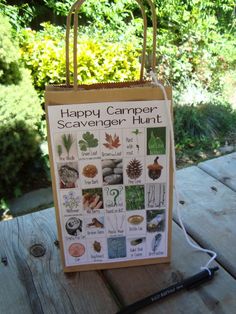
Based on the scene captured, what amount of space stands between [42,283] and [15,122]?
1.74m

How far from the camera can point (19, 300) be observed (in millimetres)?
793

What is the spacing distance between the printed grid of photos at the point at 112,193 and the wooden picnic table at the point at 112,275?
5 cm

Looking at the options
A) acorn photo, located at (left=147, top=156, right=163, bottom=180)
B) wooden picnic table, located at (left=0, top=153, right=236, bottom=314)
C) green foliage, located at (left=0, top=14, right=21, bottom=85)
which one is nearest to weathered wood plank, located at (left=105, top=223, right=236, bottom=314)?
wooden picnic table, located at (left=0, top=153, right=236, bottom=314)

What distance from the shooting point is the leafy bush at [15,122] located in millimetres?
2426

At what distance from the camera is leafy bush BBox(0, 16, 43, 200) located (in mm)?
2426

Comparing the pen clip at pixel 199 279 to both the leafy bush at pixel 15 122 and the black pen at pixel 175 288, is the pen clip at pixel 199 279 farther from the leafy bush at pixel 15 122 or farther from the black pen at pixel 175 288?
the leafy bush at pixel 15 122

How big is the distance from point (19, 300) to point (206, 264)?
1.42ft

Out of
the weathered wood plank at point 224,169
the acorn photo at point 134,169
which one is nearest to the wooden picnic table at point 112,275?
the weathered wood plank at point 224,169

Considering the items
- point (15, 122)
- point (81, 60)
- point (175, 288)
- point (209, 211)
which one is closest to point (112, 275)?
point (175, 288)

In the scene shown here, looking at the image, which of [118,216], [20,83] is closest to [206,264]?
[118,216]

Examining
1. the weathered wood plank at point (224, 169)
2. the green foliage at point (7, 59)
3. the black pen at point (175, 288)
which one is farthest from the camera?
the green foliage at point (7, 59)

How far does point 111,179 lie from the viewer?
82cm

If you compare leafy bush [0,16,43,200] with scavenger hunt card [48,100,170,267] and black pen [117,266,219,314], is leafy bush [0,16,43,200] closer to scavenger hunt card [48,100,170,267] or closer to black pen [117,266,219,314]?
scavenger hunt card [48,100,170,267]

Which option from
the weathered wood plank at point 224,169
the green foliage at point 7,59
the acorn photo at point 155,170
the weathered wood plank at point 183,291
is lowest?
the weathered wood plank at point 183,291
